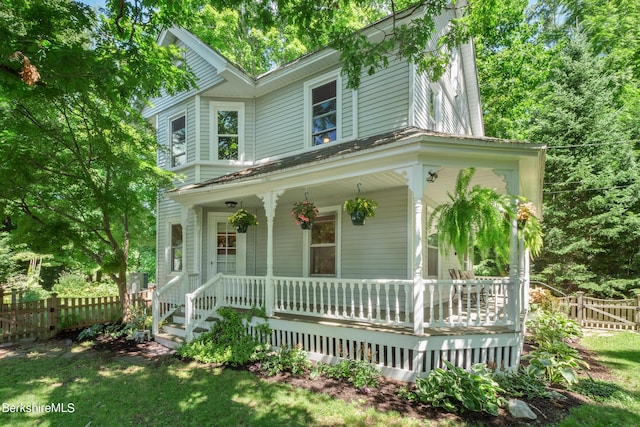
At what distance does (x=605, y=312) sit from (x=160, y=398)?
1155 cm

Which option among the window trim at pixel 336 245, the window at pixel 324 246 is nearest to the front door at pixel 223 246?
the window trim at pixel 336 245

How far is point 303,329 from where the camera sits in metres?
6.31

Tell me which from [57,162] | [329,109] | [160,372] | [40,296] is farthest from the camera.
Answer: [40,296]

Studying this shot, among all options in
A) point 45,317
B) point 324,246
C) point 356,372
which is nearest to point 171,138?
point 45,317

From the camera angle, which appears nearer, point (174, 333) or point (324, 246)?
point (174, 333)

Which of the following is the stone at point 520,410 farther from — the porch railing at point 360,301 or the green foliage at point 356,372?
the green foliage at point 356,372

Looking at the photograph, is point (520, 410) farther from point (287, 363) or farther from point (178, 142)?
point (178, 142)

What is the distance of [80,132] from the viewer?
8.41 meters

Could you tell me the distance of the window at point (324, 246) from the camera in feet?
27.8

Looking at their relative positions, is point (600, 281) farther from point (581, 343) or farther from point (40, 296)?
point (40, 296)

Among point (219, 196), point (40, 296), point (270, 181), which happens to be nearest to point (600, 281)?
point (270, 181)

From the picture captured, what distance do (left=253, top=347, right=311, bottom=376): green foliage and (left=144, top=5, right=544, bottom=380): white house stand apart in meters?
0.33

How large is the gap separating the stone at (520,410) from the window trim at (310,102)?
6.27m

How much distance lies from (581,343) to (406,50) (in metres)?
8.03
